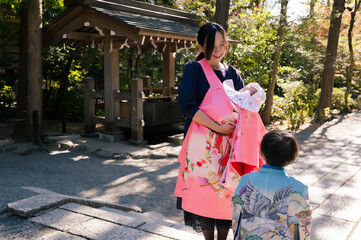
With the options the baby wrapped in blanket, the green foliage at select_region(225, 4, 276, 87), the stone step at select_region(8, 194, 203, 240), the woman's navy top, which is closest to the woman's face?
the woman's navy top

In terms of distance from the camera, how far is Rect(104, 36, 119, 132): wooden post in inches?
319

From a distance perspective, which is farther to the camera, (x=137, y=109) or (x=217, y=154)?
(x=137, y=109)

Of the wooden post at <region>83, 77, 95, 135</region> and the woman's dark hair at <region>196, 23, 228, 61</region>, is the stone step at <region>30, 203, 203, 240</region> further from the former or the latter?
the wooden post at <region>83, 77, 95, 135</region>

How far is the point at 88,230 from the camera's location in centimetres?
279

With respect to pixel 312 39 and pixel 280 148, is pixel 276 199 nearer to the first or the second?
pixel 280 148

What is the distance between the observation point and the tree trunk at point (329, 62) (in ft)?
36.4

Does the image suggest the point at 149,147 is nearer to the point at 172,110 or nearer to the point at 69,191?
the point at 172,110

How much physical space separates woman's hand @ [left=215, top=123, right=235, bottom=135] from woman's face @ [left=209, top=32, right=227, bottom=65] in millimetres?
476

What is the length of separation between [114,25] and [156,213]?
467cm

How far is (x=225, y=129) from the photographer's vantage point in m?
2.37

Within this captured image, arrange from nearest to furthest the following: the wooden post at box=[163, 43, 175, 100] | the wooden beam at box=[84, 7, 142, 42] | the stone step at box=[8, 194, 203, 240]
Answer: the stone step at box=[8, 194, 203, 240], the wooden beam at box=[84, 7, 142, 42], the wooden post at box=[163, 43, 175, 100]

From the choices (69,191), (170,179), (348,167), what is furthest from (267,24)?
(69,191)

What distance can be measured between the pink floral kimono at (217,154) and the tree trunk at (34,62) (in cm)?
592

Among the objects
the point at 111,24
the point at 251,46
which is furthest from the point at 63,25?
the point at 251,46
